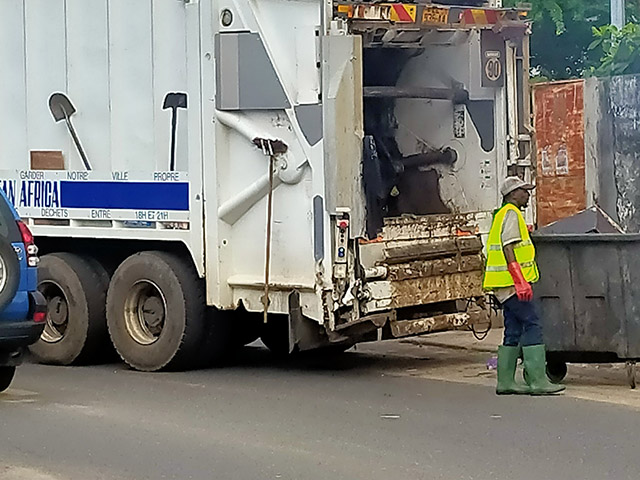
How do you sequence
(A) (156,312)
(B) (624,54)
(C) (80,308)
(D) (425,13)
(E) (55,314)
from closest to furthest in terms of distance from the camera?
(D) (425,13) < (A) (156,312) < (C) (80,308) < (E) (55,314) < (B) (624,54)

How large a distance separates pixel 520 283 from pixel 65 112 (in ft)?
13.8

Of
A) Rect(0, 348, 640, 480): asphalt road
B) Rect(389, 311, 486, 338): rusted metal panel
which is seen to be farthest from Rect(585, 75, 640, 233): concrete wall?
Rect(0, 348, 640, 480): asphalt road

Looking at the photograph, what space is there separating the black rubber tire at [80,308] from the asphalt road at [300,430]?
650 millimetres

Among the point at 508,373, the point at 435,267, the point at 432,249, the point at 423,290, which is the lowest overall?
the point at 508,373

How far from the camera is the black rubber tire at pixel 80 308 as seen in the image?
11422 mm

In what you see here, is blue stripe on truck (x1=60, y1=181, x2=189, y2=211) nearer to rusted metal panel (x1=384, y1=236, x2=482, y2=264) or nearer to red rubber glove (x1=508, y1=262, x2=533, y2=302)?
rusted metal panel (x1=384, y1=236, x2=482, y2=264)

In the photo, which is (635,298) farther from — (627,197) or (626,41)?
(626,41)

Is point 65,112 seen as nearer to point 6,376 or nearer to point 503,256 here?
point 6,376

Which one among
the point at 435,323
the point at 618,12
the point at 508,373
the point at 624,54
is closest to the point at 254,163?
the point at 435,323

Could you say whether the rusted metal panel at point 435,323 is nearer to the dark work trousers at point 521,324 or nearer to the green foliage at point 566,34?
the dark work trousers at point 521,324

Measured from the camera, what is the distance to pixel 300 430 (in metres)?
8.41

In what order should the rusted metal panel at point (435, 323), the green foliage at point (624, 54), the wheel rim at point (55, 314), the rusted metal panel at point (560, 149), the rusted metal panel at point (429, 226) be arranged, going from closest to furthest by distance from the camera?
the rusted metal panel at point (435, 323) < the rusted metal panel at point (429, 226) < the wheel rim at point (55, 314) < the rusted metal panel at point (560, 149) < the green foliage at point (624, 54)

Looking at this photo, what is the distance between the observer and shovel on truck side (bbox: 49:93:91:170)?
11445 mm

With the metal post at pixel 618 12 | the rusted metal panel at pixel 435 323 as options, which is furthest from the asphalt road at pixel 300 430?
the metal post at pixel 618 12
